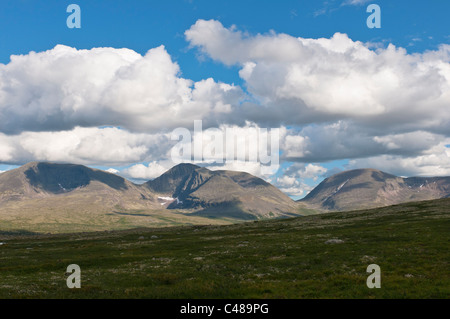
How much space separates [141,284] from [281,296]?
14512 millimetres

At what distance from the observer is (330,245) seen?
174 feet

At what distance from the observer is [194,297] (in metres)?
26.6

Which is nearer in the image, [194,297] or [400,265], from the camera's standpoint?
[194,297]

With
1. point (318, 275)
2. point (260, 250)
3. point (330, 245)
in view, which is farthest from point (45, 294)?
point (330, 245)
